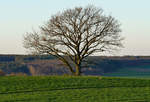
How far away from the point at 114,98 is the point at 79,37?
25.8m

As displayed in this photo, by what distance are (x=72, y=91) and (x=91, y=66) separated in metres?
62.7

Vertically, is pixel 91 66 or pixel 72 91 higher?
pixel 91 66

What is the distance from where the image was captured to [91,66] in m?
94.5

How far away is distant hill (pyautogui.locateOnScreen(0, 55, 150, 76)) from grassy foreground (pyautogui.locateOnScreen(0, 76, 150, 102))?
45.7m

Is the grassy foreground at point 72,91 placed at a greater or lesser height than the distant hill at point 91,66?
lesser

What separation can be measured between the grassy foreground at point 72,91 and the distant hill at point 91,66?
45.7 metres

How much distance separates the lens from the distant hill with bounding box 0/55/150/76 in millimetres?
94938

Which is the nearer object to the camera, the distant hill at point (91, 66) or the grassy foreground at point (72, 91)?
the grassy foreground at point (72, 91)

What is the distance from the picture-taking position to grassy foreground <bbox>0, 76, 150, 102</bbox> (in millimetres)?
26594

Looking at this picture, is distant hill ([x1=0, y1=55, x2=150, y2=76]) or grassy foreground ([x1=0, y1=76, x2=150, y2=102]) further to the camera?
distant hill ([x1=0, y1=55, x2=150, y2=76])

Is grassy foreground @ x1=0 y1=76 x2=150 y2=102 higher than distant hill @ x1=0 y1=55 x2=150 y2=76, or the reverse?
distant hill @ x1=0 y1=55 x2=150 y2=76

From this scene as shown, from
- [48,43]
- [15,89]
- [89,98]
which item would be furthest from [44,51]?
[89,98]

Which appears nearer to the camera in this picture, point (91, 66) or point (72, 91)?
point (72, 91)

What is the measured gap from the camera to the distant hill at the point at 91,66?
9494 cm
